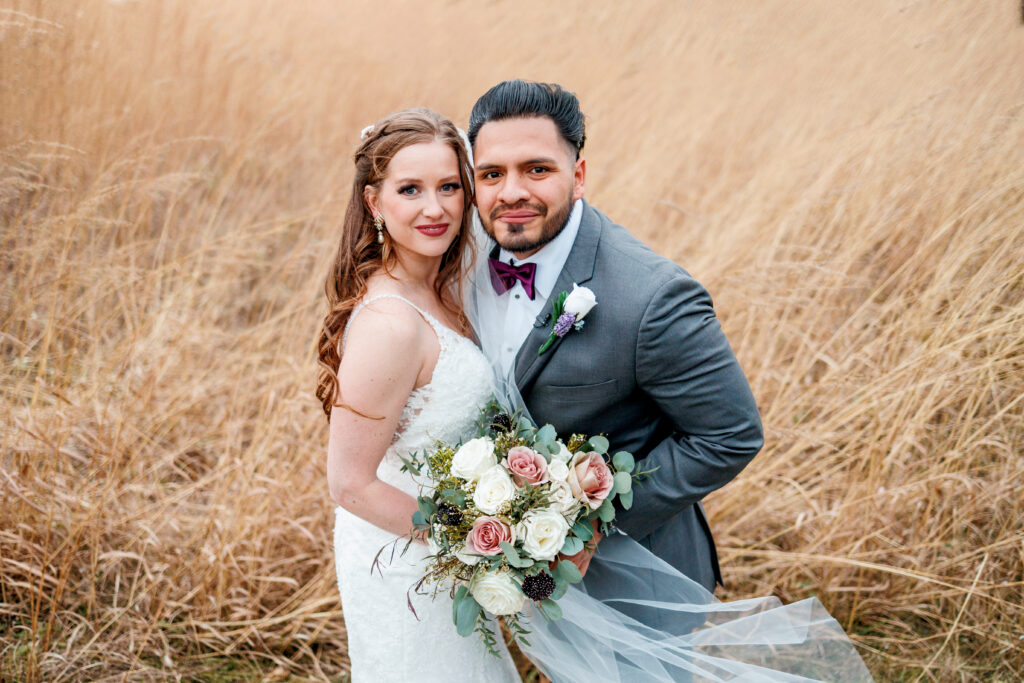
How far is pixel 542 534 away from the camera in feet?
5.25

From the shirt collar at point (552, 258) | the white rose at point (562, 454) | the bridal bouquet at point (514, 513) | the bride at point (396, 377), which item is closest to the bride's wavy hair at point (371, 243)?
the bride at point (396, 377)

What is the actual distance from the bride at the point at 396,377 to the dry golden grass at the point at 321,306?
1.09 m

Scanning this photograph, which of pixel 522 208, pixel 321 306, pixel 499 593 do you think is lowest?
pixel 321 306

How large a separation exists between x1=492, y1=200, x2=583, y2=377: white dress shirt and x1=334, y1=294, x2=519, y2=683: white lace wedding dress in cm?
10

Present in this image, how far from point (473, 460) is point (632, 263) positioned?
706mm

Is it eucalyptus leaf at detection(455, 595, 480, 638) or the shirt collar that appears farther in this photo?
the shirt collar

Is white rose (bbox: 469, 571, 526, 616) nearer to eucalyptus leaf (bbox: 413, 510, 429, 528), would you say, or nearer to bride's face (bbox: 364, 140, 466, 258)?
eucalyptus leaf (bbox: 413, 510, 429, 528)

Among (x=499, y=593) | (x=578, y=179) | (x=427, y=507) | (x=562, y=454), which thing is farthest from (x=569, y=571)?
(x=578, y=179)

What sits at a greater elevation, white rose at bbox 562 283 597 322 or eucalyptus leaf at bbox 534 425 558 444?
white rose at bbox 562 283 597 322

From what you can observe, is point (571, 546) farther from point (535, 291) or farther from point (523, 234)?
point (523, 234)

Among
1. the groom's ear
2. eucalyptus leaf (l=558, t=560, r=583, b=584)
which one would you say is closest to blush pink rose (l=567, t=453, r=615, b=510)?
eucalyptus leaf (l=558, t=560, r=583, b=584)

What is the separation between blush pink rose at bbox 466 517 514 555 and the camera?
1.60m

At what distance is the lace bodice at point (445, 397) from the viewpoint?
196 cm

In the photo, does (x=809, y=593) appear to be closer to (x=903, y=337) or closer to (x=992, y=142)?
(x=903, y=337)
